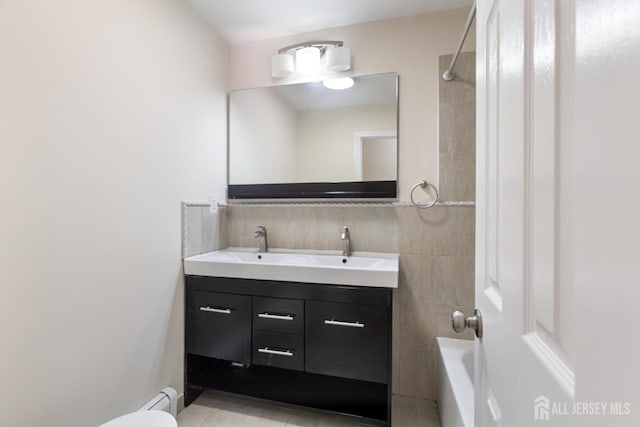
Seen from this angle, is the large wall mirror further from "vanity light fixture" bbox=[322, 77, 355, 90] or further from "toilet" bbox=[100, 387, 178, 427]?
"toilet" bbox=[100, 387, 178, 427]

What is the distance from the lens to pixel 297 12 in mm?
1864

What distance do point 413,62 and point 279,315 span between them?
1.83 m

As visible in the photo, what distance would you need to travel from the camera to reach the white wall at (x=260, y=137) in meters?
2.17

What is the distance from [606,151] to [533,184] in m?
0.17

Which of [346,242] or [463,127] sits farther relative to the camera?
[346,242]

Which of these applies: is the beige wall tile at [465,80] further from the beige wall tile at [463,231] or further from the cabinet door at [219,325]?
the cabinet door at [219,325]

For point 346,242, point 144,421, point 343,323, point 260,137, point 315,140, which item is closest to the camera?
point 144,421

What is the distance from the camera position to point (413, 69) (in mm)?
1907

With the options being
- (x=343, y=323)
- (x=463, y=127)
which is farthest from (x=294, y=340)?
(x=463, y=127)

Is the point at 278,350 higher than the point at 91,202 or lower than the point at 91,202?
lower

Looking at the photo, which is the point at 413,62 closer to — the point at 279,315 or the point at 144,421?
the point at 279,315

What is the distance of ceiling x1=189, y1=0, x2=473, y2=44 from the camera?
179cm

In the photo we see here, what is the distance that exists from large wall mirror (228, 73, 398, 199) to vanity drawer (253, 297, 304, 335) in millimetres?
792

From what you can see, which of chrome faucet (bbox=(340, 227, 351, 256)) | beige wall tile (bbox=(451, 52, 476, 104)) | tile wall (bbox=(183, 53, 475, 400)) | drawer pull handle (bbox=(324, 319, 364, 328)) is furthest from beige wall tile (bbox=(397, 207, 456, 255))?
beige wall tile (bbox=(451, 52, 476, 104))
